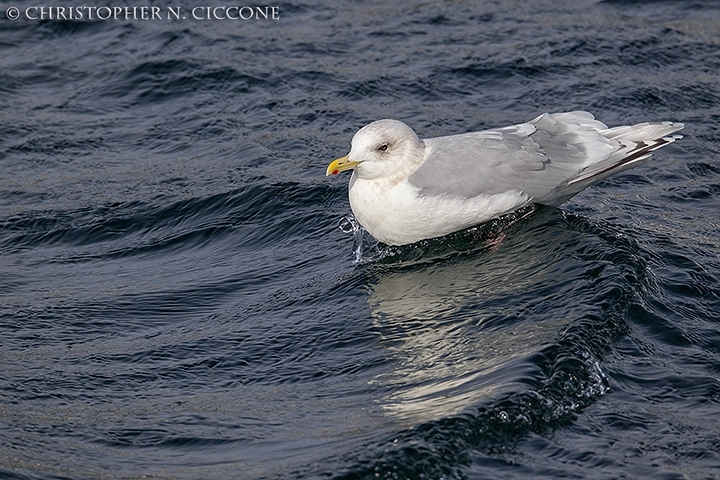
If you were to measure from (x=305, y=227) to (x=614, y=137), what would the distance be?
241 centimetres

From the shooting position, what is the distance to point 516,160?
7.14m

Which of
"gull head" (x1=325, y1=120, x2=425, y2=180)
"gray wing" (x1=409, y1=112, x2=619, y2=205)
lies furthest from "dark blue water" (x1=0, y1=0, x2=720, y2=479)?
"gull head" (x1=325, y1=120, x2=425, y2=180)

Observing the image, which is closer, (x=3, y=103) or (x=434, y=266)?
(x=434, y=266)

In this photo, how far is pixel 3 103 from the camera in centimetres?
1081

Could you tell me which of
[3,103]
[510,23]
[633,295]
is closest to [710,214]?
[633,295]

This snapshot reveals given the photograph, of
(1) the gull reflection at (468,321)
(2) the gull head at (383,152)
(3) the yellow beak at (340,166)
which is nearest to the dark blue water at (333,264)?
(1) the gull reflection at (468,321)

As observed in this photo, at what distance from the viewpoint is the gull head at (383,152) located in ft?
22.9

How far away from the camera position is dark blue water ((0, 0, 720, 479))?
5199 mm

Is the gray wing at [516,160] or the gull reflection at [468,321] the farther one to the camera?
the gray wing at [516,160]

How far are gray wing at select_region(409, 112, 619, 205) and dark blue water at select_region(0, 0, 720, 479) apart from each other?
452 mm

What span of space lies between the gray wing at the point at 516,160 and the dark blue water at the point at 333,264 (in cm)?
45

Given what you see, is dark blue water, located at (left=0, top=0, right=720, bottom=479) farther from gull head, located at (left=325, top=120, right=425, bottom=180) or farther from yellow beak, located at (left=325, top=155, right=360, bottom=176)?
yellow beak, located at (left=325, top=155, right=360, bottom=176)

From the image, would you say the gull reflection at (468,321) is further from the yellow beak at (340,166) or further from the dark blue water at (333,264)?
the yellow beak at (340,166)

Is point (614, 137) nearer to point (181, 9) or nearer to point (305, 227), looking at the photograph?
point (305, 227)
